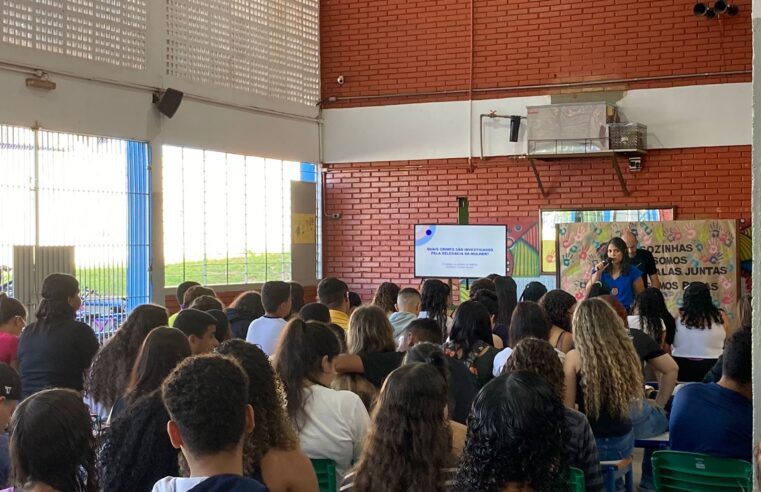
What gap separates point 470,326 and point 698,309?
2.58m

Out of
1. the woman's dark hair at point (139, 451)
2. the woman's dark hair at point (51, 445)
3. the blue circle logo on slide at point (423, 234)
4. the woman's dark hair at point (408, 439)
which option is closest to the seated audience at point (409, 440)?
the woman's dark hair at point (408, 439)

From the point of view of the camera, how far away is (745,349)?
13.5 feet

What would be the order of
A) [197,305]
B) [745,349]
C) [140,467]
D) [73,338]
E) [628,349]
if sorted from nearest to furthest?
[140,467], [745,349], [628,349], [73,338], [197,305]

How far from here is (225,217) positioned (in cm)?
1241

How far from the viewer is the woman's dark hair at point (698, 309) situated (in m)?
7.32

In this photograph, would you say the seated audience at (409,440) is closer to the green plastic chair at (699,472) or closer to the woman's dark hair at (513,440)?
the woman's dark hair at (513,440)

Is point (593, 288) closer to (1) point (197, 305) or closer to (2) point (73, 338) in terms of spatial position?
(1) point (197, 305)

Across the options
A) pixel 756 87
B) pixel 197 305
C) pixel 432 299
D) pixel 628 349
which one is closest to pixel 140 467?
pixel 756 87

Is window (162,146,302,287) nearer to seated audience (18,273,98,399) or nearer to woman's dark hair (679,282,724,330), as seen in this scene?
seated audience (18,273,98,399)

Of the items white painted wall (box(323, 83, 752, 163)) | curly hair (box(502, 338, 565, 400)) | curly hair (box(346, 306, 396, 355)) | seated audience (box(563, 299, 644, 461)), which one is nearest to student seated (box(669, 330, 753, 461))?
seated audience (box(563, 299, 644, 461))

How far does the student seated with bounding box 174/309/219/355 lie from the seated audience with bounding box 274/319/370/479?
125 cm

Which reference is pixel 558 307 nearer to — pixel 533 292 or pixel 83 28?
pixel 533 292

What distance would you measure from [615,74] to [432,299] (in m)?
5.69

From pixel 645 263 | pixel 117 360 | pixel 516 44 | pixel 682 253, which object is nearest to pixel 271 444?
pixel 117 360
